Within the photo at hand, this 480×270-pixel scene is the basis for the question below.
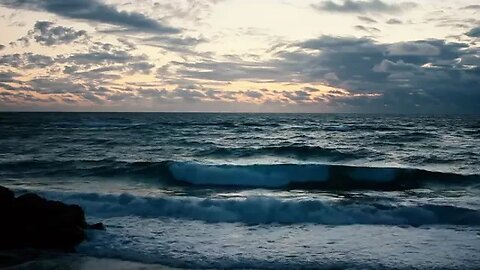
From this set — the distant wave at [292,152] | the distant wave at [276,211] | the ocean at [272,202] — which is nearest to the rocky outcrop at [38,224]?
the ocean at [272,202]

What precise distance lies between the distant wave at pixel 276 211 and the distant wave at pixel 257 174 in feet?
17.0

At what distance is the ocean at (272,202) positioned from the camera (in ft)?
28.5

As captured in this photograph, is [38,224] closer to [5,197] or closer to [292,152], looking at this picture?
[5,197]

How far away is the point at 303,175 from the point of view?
20297 mm

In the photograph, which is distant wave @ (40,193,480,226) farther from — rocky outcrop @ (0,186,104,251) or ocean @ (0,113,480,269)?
rocky outcrop @ (0,186,104,251)

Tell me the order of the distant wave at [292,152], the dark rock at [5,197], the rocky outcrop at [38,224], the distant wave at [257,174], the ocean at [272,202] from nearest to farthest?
the ocean at [272,202]
the rocky outcrop at [38,224]
the dark rock at [5,197]
the distant wave at [257,174]
the distant wave at [292,152]

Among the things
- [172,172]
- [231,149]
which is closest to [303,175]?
[172,172]

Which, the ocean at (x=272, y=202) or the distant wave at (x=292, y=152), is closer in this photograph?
the ocean at (x=272, y=202)

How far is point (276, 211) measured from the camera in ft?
40.3

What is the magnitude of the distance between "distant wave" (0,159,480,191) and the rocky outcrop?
882 cm

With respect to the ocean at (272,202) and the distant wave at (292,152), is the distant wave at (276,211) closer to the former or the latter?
the ocean at (272,202)

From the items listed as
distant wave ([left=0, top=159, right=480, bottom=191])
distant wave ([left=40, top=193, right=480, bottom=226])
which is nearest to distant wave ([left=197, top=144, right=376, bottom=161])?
distant wave ([left=0, top=159, right=480, bottom=191])

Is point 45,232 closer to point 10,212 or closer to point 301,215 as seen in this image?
point 10,212

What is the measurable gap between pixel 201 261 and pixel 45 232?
10.5 feet
